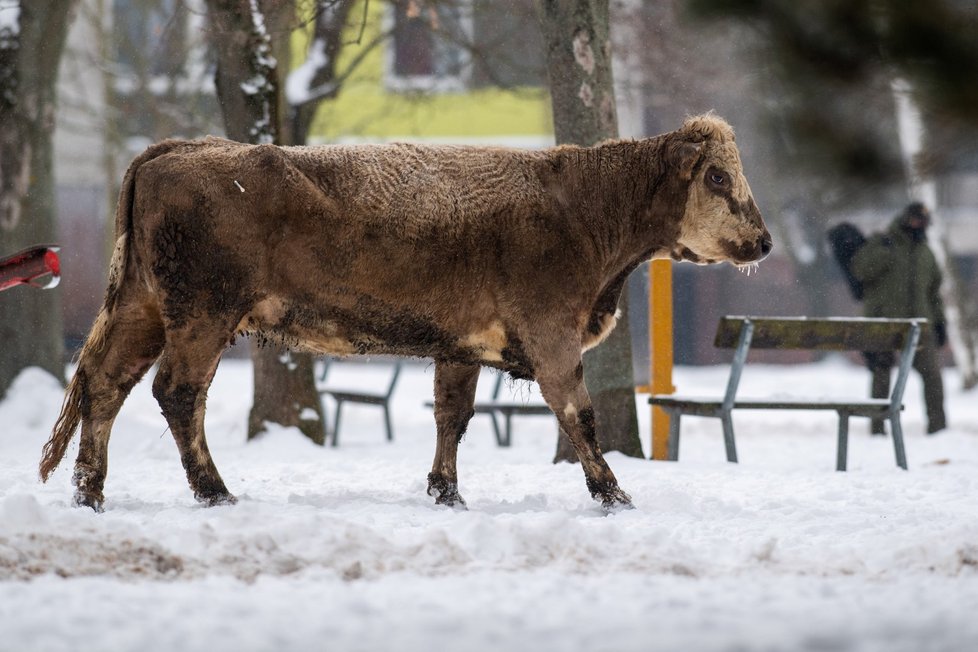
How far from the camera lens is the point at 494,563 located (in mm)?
5215

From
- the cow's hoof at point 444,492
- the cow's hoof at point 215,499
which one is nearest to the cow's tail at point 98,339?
the cow's hoof at point 215,499

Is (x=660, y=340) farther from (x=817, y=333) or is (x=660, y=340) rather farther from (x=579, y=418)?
(x=579, y=418)

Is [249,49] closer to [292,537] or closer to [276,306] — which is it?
[276,306]

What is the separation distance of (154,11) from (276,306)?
1877cm

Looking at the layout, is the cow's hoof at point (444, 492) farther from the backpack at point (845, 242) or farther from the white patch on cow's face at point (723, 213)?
the backpack at point (845, 242)

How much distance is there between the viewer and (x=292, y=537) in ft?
17.4

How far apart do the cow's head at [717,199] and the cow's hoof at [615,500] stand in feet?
4.47

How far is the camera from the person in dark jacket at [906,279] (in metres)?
13.6

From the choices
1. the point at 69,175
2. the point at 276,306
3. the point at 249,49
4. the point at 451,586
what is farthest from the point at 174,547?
the point at 69,175

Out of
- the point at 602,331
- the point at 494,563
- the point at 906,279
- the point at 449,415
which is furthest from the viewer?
the point at 906,279

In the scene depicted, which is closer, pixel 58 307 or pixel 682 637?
pixel 682 637

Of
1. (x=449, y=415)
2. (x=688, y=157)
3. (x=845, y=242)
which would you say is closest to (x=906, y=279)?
(x=845, y=242)

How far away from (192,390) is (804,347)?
5.01m

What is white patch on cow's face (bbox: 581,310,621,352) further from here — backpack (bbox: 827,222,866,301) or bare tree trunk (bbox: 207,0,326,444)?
backpack (bbox: 827,222,866,301)
